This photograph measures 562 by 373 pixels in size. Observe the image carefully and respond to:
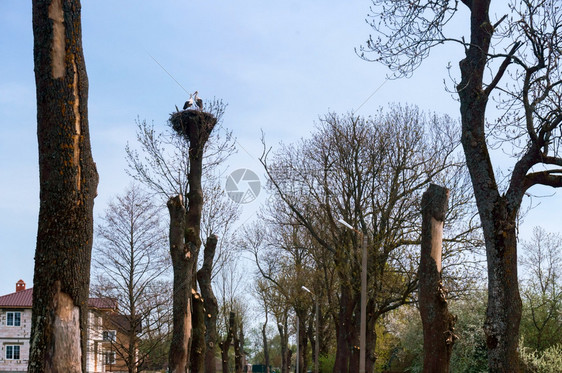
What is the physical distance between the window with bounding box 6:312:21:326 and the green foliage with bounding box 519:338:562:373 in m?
51.1

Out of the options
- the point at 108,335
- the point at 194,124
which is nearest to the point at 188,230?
the point at 194,124

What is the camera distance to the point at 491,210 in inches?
408

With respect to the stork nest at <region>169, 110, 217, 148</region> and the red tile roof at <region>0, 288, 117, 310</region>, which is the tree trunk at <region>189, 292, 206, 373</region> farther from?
the red tile roof at <region>0, 288, 117, 310</region>

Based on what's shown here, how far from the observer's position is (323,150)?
2858cm

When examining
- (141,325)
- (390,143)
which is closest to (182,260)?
(390,143)

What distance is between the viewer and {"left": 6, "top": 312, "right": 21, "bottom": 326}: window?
6394 centimetres

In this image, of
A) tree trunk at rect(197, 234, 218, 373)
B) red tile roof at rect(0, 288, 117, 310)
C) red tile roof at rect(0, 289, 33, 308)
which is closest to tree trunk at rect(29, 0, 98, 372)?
tree trunk at rect(197, 234, 218, 373)

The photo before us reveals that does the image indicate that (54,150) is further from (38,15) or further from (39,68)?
(38,15)

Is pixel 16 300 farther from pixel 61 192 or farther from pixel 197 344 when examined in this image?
pixel 61 192

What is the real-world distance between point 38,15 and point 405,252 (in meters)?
22.9

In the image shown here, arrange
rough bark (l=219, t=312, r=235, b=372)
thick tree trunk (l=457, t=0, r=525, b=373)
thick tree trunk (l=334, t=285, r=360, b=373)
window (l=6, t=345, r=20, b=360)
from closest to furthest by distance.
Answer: thick tree trunk (l=457, t=0, r=525, b=373)
thick tree trunk (l=334, t=285, r=360, b=373)
rough bark (l=219, t=312, r=235, b=372)
window (l=6, t=345, r=20, b=360)

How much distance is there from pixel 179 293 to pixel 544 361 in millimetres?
18343

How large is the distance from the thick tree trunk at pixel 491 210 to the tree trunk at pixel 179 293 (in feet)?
28.6

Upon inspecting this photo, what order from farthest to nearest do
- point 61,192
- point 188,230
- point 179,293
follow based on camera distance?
point 188,230 → point 179,293 → point 61,192
